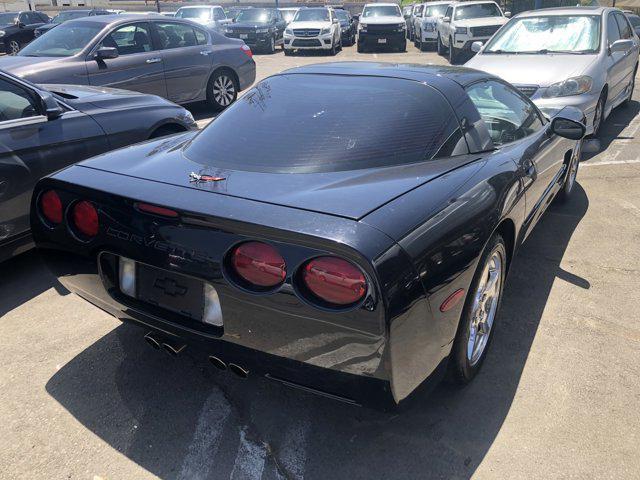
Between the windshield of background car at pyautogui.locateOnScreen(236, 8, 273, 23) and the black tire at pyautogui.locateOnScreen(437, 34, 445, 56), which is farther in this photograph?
the windshield of background car at pyautogui.locateOnScreen(236, 8, 273, 23)

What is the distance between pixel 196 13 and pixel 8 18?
9647mm

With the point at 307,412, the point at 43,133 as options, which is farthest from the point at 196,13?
the point at 307,412

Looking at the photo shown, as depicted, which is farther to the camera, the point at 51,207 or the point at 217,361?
the point at 51,207

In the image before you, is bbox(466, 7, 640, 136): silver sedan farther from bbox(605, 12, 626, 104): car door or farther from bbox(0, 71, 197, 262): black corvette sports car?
bbox(0, 71, 197, 262): black corvette sports car

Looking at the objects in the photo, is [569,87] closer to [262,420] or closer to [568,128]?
[568,128]

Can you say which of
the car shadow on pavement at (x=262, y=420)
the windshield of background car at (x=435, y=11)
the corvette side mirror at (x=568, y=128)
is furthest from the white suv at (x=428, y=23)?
the car shadow on pavement at (x=262, y=420)

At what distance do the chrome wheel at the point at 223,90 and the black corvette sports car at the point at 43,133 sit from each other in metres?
4.52

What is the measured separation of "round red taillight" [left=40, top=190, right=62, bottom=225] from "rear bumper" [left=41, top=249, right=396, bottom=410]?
155 mm

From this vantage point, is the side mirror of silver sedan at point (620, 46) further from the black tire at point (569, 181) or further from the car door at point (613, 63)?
the black tire at point (569, 181)

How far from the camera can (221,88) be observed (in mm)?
9492

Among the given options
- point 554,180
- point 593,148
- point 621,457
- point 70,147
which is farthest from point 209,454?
point 593,148

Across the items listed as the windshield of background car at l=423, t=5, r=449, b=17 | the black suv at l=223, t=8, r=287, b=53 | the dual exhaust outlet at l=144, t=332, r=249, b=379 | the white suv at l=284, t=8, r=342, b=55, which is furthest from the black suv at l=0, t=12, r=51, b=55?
the dual exhaust outlet at l=144, t=332, r=249, b=379

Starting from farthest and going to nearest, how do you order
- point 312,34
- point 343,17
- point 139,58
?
1. point 343,17
2. point 312,34
3. point 139,58

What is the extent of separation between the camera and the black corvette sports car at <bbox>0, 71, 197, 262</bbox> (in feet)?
12.2
